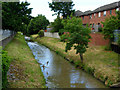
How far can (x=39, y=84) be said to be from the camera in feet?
35.4

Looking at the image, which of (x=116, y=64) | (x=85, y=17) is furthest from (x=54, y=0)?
(x=116, y=64)

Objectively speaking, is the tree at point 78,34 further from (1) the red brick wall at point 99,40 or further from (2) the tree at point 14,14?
(2) the tree at point 14,14

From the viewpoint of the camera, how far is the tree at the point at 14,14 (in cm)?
2706

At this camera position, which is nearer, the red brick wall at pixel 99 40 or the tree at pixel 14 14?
the red brick wall at pixel 99 40

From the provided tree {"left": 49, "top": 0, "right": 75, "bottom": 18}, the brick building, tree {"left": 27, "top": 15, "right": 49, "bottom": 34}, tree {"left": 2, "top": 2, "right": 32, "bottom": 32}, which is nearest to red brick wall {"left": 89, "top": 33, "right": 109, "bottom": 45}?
the brick building

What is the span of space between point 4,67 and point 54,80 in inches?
277

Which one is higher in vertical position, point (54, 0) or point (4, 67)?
point (54, 0)

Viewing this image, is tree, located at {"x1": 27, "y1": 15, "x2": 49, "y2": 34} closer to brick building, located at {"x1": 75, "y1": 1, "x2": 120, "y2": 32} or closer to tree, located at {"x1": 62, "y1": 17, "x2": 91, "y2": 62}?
brick building, located at {"x1": 75, "y1": 1, "x2": 120, "y2": 32}

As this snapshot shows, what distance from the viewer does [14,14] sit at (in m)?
29.5

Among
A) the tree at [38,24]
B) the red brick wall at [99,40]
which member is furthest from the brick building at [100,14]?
the tree at [38,24]

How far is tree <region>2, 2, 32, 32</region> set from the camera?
27.1 m

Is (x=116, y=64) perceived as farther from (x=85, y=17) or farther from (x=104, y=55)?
(x=85, y=17)

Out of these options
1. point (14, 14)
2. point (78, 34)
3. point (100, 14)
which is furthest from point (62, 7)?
point (78, 34)

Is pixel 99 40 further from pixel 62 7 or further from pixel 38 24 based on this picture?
pixel 38 24
